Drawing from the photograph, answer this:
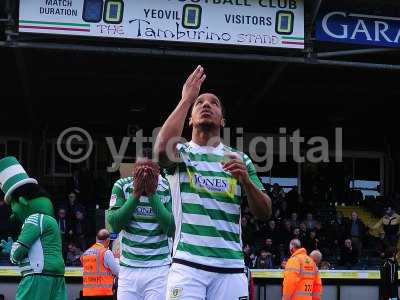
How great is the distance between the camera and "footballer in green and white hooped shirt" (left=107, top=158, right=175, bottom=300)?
6805 millimetres

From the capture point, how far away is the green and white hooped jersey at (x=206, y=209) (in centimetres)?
465

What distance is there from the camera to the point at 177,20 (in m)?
16.8

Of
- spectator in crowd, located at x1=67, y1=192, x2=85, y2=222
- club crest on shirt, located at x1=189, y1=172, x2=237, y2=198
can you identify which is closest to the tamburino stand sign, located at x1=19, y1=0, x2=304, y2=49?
spectator in crowd, located at x1=67, y1=192, x2=85, y2=222

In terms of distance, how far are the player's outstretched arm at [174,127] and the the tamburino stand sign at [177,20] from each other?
40.2 ft

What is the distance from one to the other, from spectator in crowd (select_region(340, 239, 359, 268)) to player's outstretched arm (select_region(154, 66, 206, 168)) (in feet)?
55.1

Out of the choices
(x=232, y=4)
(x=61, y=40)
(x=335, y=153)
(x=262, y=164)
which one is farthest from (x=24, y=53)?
(x=335, y=153)

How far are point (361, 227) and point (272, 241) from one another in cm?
437

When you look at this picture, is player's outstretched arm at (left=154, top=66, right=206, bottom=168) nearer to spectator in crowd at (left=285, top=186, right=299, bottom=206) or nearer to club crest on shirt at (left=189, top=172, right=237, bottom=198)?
club crest on shirt at (left=189, top=172, right=237, bottom=198)

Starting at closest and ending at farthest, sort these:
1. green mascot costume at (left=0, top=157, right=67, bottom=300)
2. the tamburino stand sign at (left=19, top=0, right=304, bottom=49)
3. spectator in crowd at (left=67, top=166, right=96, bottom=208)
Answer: green mascot costume at (left=0, top=157, right=67, bottom=300) → the tamburino stand sign at (left=19, top=0, right=304, bottom=49) → spectator in crowd at (left=67, top=166, right=96, bottom=208)

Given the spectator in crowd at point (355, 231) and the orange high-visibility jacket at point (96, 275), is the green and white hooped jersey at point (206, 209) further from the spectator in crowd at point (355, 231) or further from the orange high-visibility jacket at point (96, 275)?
the spectator in crowd at point (355, 231)

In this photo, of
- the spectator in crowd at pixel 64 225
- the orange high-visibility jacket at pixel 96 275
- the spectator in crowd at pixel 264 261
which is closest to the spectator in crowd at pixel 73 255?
the spectator in crowd at pixel 64 225

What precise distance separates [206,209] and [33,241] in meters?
3.09

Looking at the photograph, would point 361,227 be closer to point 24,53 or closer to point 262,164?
point 262,164

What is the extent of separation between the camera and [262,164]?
102ft
